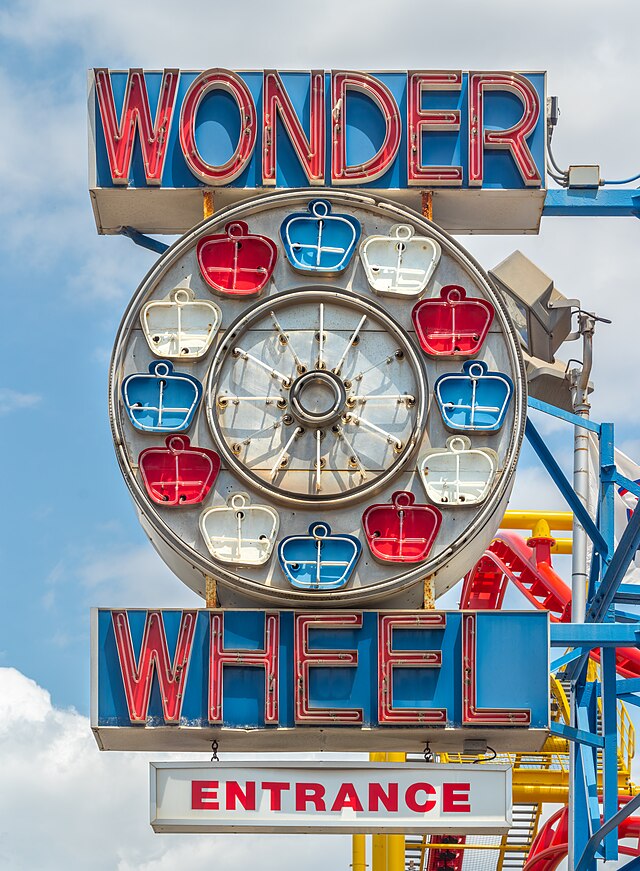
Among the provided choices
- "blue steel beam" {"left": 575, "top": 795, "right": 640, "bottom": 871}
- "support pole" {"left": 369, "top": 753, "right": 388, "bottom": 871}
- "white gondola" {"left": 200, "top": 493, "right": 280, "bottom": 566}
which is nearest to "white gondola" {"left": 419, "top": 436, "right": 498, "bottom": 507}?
"white gondola" {"left": 200, "top": 493, "right": 280, "bottom": 566}

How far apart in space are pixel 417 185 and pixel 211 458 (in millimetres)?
3932

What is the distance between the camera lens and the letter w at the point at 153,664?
61.1 ft

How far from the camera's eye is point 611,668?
75.3 ft

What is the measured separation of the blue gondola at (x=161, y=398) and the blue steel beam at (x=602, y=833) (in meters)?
6.42

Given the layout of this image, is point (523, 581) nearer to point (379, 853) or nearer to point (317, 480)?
point (379, 853)

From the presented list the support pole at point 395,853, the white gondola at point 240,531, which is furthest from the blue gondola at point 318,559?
the support pole at point 395,853

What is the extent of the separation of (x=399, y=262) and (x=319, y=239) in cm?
89

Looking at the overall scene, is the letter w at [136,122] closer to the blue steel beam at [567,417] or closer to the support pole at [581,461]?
the blue steel beam at [567,417]

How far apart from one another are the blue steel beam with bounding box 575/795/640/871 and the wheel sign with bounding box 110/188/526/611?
3619mm

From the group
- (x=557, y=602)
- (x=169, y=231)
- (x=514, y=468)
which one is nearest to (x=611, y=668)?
(x=514, y=468)

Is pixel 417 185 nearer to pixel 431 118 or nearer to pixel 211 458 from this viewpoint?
pixel 431 118

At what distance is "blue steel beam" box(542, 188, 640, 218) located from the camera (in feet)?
71.0

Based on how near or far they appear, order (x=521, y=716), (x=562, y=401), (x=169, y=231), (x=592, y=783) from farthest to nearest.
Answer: (x=562, y=401)
(x=592, y=783)
(x=169, y=231)
(x=521, y=716)

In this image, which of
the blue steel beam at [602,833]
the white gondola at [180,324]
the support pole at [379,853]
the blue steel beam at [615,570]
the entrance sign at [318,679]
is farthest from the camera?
the support pole at [379,853]
